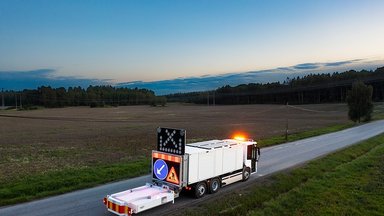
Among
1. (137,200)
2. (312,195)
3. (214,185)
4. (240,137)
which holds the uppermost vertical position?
(240,137)

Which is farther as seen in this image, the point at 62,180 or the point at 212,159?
the point at 62,180

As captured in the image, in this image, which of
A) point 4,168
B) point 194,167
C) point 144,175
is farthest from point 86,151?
point 194,167

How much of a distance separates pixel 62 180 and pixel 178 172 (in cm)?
640

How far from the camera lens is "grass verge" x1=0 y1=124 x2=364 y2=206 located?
45.4 feet

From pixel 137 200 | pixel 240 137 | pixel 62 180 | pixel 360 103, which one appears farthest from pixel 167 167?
pixel 360 103

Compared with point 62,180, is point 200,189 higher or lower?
higher

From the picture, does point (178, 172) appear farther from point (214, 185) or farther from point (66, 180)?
point (66, 180)

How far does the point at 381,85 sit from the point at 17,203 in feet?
595

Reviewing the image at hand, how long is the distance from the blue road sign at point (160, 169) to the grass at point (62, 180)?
3.76 metres

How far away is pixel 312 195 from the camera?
1312cm

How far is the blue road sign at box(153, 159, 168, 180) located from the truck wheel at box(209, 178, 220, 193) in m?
2.00

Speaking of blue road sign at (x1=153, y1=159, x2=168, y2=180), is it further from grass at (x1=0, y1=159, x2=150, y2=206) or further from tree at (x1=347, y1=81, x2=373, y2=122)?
tree at (x1=347, y1=81, x2=373, y2=122)

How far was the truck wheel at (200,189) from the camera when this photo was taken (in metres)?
13.2

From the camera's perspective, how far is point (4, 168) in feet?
63.3
